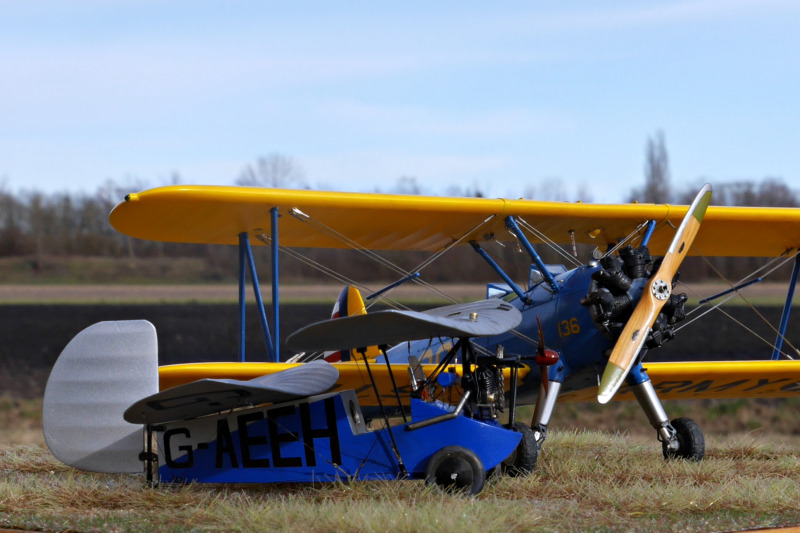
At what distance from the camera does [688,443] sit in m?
7.01

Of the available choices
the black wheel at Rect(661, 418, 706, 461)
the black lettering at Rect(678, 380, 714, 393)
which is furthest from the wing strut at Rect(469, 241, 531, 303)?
the black lettering at Rect(678, 380, 714, 393)

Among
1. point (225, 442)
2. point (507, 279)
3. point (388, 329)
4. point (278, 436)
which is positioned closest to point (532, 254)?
point (507, 279)

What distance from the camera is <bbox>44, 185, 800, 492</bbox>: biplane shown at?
555cm

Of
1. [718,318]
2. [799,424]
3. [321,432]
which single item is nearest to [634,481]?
[321,432]

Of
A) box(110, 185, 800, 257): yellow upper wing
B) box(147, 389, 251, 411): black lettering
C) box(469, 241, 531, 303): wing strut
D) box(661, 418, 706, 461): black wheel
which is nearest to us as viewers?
box(147, 389, 251, 411): black lettering

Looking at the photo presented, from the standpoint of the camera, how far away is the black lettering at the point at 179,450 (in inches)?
226

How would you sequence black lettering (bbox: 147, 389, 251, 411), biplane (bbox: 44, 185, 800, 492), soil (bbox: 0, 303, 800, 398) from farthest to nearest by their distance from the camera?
1. soil (bbox: 0, 303, 800, 398)
2. biplane (bbox: 44, 185, 800, 492)
3. black lettering (bbox: 147, 389, 251, 411)

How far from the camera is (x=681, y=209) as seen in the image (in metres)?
8.52

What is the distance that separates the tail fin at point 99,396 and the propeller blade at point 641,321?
3.31 meters

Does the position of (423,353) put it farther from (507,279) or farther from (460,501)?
(460,501)

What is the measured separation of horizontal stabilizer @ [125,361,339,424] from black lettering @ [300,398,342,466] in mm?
152

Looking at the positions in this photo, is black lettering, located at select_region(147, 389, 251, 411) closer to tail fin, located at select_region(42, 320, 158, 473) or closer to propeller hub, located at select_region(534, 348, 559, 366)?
tail fin, located at select_region(42, 320, 158, 473)

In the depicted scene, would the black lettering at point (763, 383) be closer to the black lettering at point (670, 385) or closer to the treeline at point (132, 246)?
the black lettering at point (670, 385)

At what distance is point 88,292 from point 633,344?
94.2 ft
